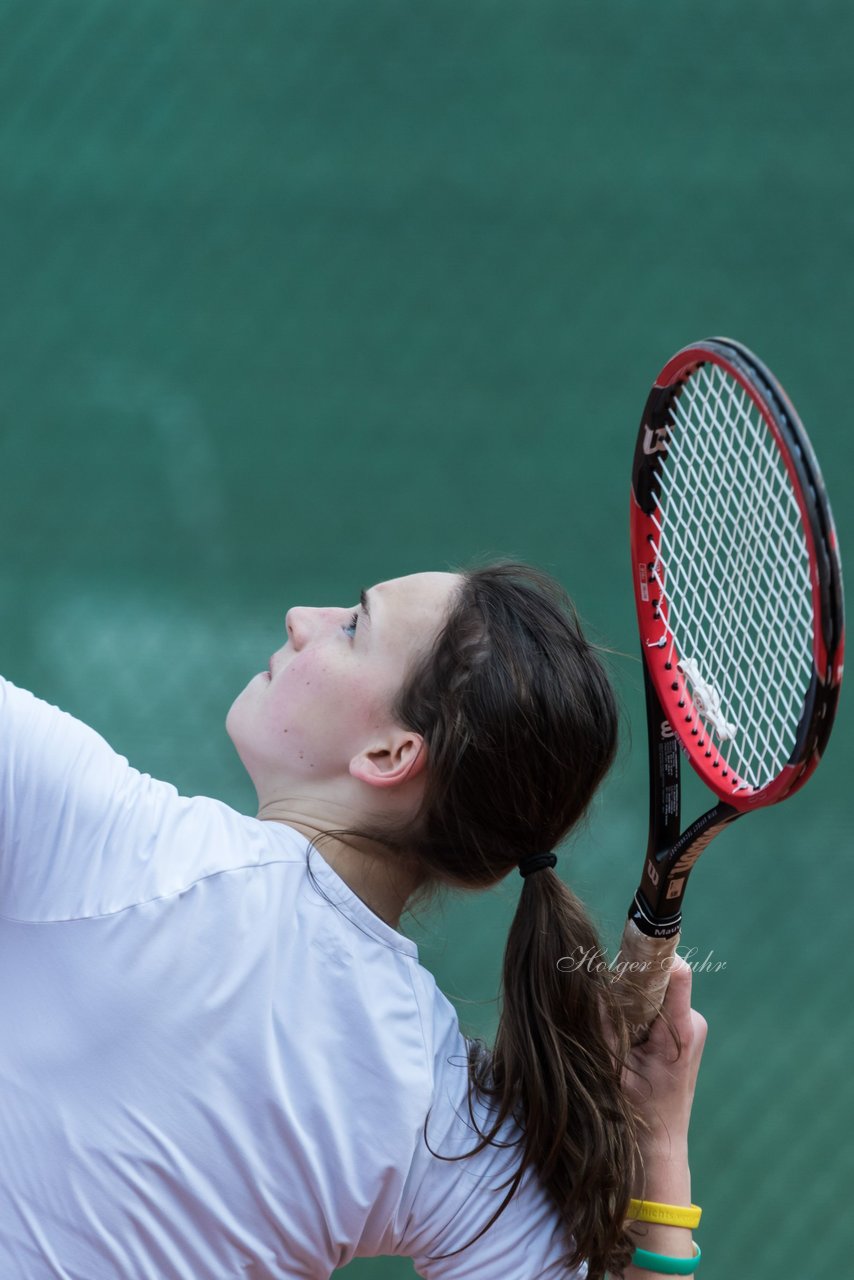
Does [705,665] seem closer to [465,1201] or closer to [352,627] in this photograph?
[352,627]

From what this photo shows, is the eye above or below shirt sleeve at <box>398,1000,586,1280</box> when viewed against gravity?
above

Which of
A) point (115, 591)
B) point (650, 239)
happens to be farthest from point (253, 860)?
point (650, 239)

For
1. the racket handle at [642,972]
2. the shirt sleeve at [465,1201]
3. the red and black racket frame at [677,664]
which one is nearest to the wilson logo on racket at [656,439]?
the red and black racket frame at [677,664]

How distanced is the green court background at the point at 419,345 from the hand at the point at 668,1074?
2.01 ft

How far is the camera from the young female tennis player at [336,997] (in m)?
0.93

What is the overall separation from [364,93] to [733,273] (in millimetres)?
534

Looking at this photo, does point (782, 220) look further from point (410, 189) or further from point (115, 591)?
point (115, 591)

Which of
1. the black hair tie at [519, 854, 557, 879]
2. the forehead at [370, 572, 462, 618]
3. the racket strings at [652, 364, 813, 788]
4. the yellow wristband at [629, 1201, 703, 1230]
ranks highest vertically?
the racket strings at [652, 364, 813, 788]

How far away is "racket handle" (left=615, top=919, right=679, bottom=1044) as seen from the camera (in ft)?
3.73

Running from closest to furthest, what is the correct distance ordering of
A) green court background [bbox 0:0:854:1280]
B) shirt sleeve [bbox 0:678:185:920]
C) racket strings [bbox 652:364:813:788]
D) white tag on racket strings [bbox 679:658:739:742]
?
shirt sleeve [bbox 0:678:185:920], white tag on racket strings [bbox 679:658:739:742], racket strings [bbox 652:364:813:788], green court background [bbox 0:0:854:1280]

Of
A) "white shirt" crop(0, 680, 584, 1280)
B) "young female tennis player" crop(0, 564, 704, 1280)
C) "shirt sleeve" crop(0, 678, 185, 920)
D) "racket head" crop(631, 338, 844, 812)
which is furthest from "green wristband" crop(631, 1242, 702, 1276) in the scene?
"shirt sleeve" crop(0, 678, 185, 920)

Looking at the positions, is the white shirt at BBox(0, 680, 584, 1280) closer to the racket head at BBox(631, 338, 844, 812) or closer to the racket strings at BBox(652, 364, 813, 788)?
the racket head at BBox(631, 338, 844, 812)

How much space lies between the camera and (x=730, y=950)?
6.04 feet

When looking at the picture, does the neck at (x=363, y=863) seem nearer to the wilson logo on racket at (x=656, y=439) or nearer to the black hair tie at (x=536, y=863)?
the black hair tie at (x=536, y=863)
